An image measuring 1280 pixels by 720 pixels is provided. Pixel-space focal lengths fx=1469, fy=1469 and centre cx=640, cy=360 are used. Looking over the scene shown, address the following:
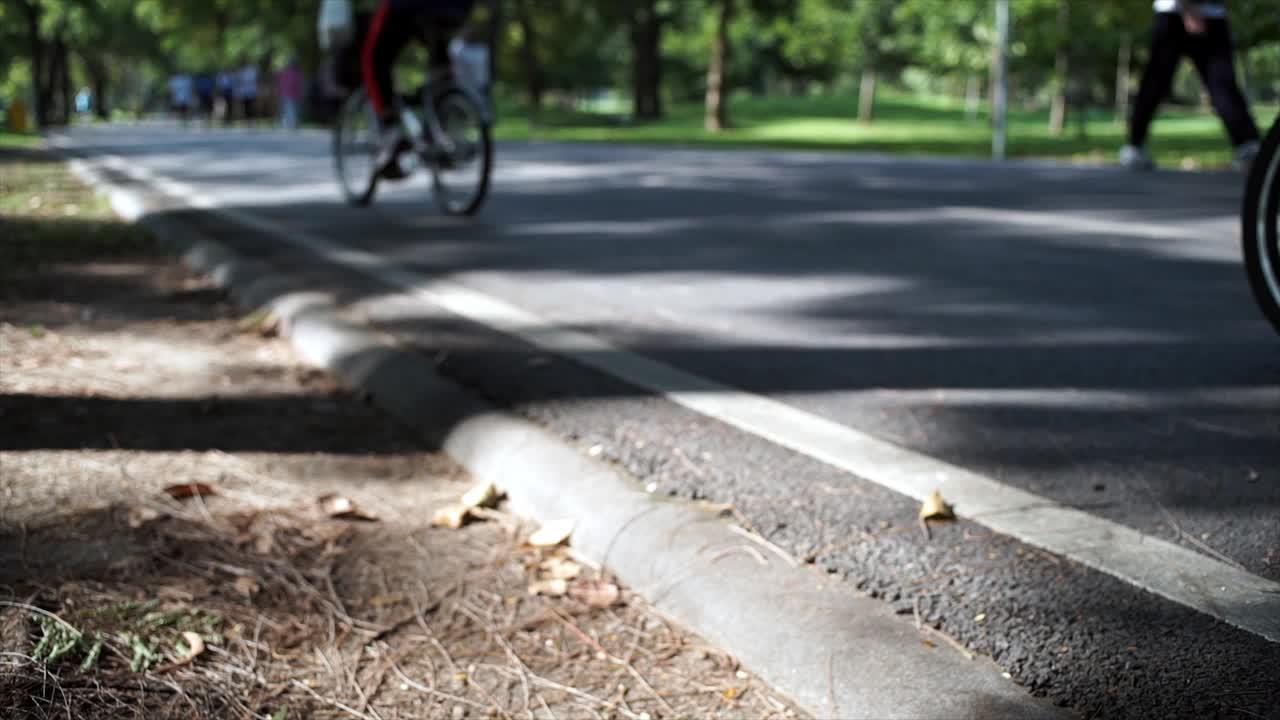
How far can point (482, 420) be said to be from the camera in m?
3.78

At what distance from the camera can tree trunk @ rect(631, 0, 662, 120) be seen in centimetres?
4644

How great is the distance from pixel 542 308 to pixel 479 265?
1.39 metres

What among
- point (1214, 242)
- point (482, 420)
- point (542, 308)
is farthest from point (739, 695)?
point (1214, 242)

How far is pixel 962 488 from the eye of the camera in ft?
9.98

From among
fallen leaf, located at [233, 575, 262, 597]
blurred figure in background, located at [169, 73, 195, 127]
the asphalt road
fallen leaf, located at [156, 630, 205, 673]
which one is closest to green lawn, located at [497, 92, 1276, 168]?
the asphalt road

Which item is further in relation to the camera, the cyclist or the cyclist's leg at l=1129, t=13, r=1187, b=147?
the cyclist's leg at l=1129, t=13, r=1187, b=147

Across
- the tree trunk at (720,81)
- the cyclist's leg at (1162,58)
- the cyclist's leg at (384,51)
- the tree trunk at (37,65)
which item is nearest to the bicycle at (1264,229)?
the cyclist's leg at (384,51)

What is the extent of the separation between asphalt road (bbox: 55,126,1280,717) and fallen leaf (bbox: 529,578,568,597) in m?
0.40

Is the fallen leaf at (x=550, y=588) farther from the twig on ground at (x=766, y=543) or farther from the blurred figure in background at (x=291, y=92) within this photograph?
the blurred figure in background at (x=291, y=92)

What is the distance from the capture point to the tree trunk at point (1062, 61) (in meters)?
29.0

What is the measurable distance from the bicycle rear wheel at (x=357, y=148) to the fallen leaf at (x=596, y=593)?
6929 mm

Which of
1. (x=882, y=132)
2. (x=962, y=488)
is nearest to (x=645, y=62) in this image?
(x=882, y=132)

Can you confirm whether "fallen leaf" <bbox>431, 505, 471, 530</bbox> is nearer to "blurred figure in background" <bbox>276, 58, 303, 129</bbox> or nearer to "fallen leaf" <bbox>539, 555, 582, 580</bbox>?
"fallen leaf" <bbox>539, 555, 582, 580</bbox>

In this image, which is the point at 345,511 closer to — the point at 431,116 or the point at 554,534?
the point at 554,534
